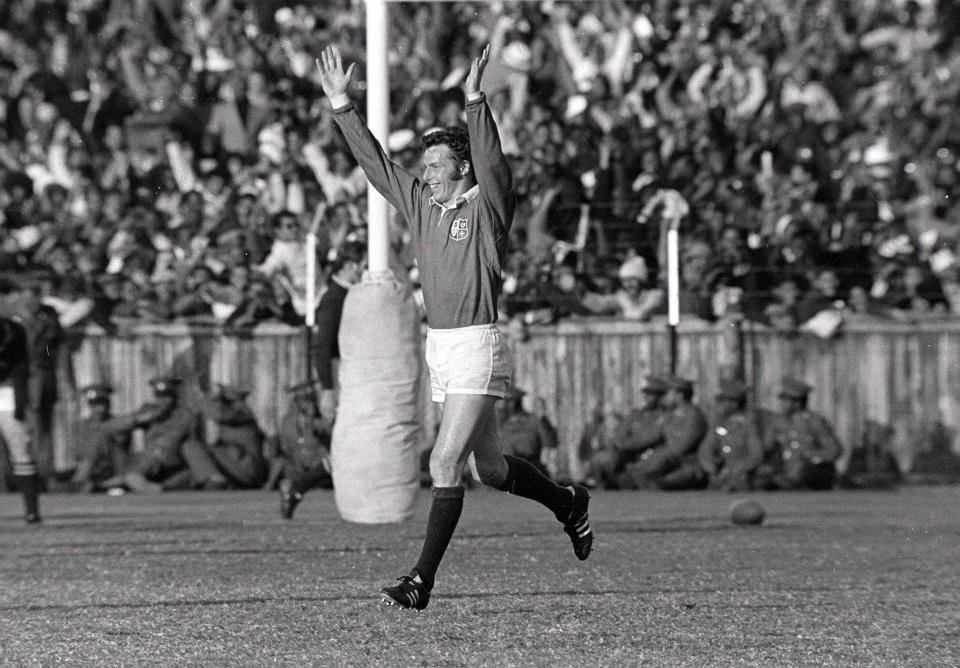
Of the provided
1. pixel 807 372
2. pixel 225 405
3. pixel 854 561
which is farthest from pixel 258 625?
pixel 807 372

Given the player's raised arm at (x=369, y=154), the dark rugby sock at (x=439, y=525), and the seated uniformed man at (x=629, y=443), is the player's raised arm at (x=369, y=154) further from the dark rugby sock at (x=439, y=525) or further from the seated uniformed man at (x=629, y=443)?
the seated uniformed man at (x=629, y=443)

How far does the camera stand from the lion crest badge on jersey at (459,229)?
7.36 meters

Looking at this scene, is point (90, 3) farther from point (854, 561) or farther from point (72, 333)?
point (854, 561)

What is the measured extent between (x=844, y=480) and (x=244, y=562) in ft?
27.5

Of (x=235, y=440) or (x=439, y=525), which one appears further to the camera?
(x=235, y=440)

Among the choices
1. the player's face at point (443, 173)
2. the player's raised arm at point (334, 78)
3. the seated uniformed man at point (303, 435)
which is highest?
the player's raised arm at point (334, 78)

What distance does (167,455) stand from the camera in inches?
639


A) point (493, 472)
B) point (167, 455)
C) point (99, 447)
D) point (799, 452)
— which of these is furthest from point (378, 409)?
point (799, 452)

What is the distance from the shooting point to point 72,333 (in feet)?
55.5

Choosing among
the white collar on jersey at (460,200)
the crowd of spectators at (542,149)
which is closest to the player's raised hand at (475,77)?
the white collar on jersey at (460,200)

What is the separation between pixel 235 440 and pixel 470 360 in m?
9.33

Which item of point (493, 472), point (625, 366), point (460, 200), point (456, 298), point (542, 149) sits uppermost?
point (542, 149)

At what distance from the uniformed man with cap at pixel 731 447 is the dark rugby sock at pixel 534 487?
7988mm

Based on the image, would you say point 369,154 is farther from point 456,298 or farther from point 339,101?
point 456,298
